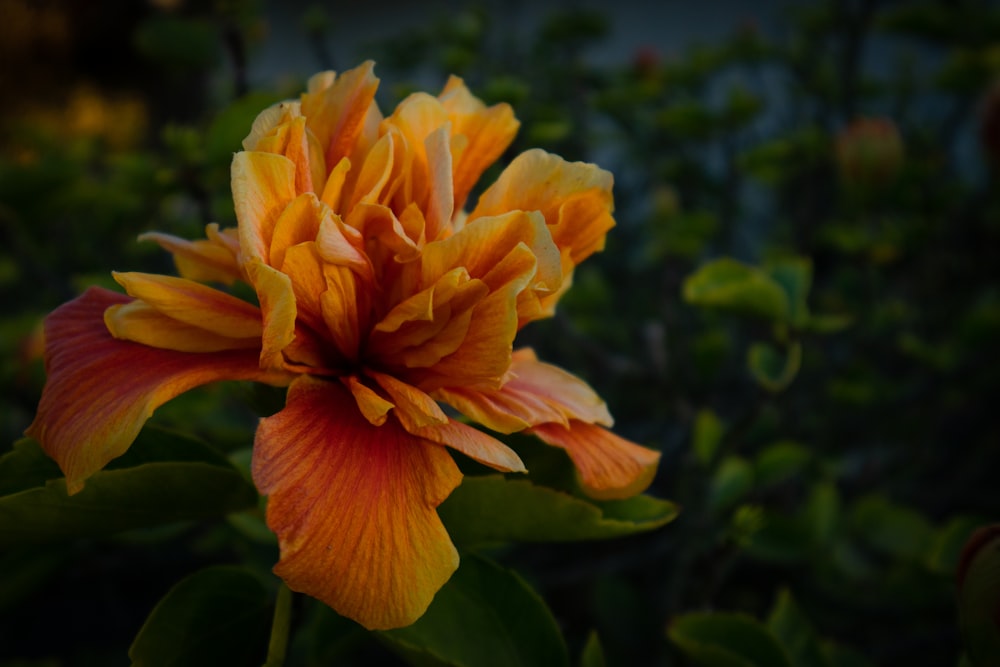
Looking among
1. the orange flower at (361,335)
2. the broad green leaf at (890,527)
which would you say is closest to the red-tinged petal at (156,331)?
the orange flower at (361,335)

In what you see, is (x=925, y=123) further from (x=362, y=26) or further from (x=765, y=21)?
(x=362, y=26)

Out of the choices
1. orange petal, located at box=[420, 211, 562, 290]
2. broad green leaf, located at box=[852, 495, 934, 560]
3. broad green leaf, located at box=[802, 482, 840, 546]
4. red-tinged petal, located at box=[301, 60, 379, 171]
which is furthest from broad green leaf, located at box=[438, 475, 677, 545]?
broad green leaf, located at box=[852, 495, 934, 560]

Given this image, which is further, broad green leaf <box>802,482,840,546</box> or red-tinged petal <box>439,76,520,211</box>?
broad green leaf <box>802,482,840,546</box>

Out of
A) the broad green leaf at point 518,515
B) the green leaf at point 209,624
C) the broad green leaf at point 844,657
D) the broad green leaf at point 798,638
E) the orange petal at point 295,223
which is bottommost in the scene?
the broad green leaf at point 844,657

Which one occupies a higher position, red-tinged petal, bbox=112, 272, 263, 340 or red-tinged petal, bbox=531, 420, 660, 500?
red-tinged petal, bbox=112, 272, 263, 340

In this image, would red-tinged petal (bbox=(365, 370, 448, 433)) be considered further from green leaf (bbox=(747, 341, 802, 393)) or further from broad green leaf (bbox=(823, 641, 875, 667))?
broad green leaf (bbox=(823, 641, 875, 667))

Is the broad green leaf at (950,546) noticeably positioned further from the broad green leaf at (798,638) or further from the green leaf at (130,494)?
the green leaf at (130,494)

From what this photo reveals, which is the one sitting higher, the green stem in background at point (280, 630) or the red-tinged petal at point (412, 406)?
the red-tinged petal at point (412, 406)
